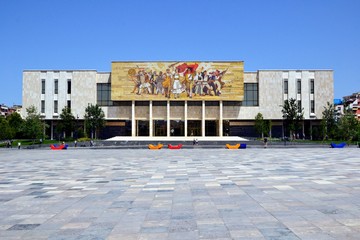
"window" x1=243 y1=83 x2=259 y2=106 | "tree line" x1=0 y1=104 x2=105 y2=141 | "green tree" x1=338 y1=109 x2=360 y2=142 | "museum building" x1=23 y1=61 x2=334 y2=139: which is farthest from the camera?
"window" x1=243 y1=83 x2=259 y2=106

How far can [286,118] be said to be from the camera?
2657 inches

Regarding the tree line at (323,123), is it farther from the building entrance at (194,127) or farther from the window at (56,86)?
the window at (56,86)

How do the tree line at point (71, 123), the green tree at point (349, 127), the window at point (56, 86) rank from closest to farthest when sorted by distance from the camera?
the green tree at point (349, 127)
the tree line at point (71, 123)
the window at point (56, 86)

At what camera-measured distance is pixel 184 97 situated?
69.6 m

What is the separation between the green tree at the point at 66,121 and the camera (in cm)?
6588

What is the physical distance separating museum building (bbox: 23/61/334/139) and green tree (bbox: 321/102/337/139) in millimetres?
4758

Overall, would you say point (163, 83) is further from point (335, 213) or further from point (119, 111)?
point (335, 213)

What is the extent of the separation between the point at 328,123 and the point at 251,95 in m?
16.5

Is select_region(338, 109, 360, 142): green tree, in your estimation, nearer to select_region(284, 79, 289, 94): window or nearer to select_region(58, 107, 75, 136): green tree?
select_region(284, 79, 289, 94): window

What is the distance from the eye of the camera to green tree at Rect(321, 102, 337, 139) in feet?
210

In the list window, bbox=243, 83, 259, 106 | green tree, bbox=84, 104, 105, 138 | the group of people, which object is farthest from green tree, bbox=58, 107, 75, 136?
window, bbox=243, 83, 259, 106

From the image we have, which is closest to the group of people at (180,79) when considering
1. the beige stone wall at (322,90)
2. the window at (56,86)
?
the window at (56,86)

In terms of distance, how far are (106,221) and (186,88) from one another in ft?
206

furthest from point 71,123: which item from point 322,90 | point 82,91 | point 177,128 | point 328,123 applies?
point 322,90
